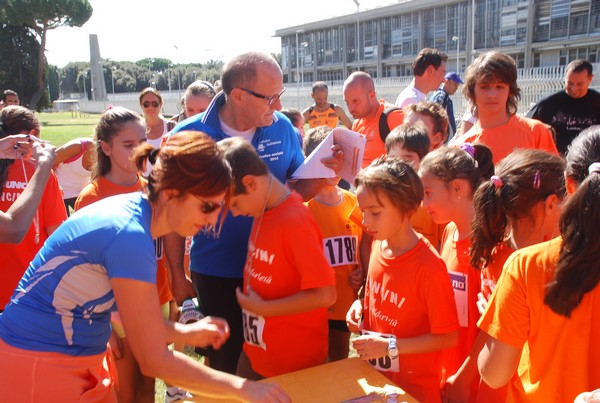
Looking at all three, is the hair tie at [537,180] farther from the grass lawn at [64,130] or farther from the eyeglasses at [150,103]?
the grass lawn at [64,130]

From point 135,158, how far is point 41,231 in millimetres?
1584

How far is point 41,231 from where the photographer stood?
3.01 m

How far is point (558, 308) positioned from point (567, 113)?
4.67m

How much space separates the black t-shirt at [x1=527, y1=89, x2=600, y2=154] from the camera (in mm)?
5328

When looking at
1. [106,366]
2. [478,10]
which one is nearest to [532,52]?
[478,10]

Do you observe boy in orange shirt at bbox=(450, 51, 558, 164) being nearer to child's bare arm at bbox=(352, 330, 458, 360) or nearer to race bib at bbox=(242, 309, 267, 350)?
child's bare arm at bbox=(352, 330, 458, 360)

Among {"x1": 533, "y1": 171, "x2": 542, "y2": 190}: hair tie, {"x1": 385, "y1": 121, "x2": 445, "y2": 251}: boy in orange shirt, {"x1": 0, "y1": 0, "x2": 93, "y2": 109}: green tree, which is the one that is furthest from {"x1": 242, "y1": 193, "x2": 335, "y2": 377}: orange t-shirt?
{"x1": 0, "y1": 0, "x2": 93, "y2": 109}: green tree

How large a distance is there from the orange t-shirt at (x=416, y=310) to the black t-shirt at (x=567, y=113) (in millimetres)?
4058

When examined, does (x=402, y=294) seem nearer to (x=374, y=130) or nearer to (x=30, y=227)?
(x=30, y=227)

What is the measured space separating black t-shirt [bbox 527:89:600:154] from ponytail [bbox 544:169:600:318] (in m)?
4.47

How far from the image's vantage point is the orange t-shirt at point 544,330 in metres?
1.39

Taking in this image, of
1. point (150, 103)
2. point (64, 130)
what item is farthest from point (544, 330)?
point (64, 130)

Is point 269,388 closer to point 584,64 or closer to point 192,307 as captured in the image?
point 192,307

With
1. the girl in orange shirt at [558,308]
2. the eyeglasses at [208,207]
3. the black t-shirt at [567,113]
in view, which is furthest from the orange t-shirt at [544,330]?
the black t-shirt at [567,113]
